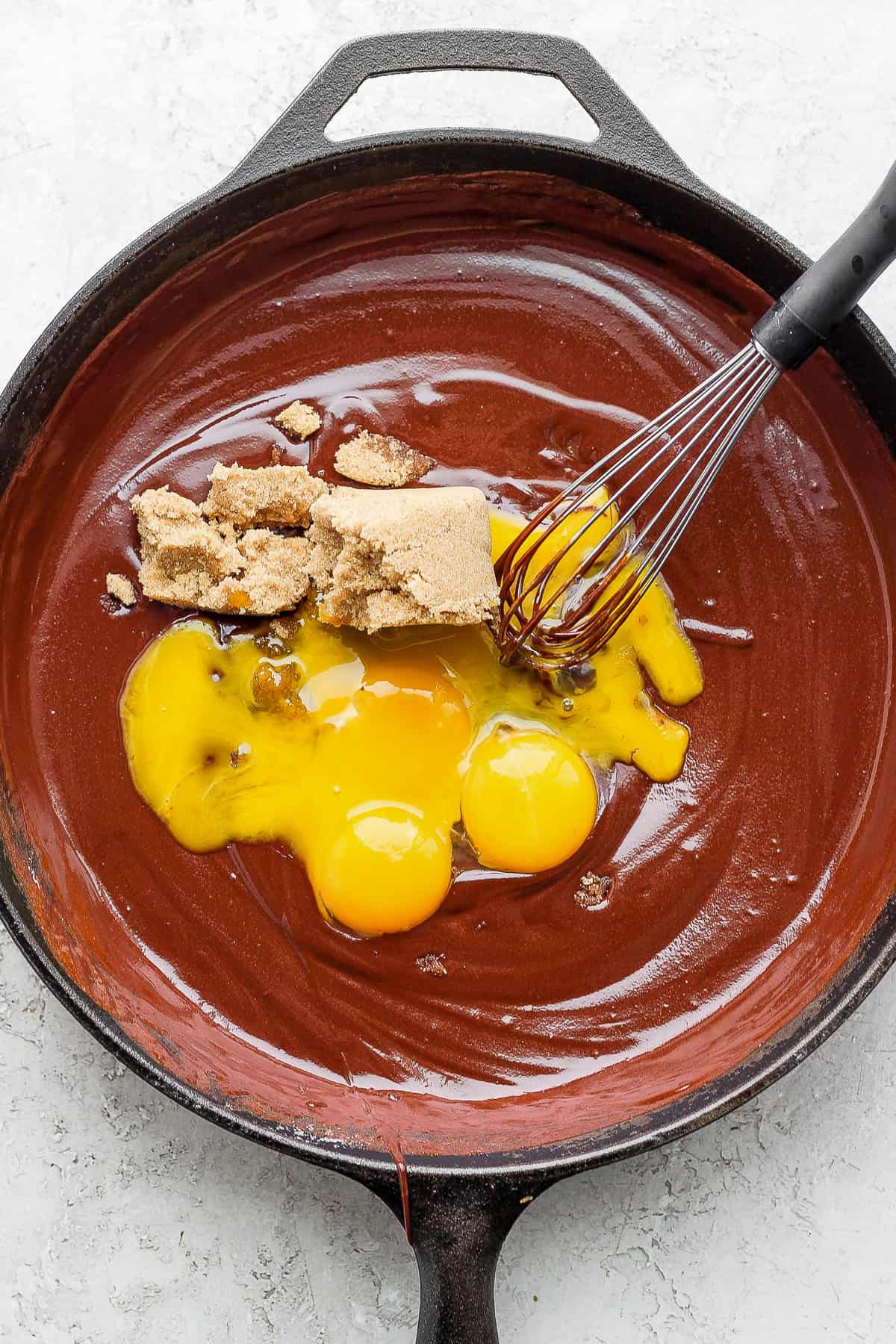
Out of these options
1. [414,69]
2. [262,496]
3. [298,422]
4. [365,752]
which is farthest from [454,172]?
[365,752]

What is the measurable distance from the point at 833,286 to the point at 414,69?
889 millimetres

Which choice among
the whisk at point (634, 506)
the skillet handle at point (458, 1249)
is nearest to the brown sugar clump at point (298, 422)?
the whisk at point (634, 506)

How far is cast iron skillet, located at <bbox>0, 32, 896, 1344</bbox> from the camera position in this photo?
196 cm

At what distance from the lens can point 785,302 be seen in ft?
6.35

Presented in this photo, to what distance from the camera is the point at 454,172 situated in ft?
7.18

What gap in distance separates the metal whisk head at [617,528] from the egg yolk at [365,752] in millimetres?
85

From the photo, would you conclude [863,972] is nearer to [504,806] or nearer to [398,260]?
[504,806]

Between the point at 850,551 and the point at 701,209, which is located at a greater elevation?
the point at 701,209

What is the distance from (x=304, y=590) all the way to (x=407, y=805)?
0.47 meters

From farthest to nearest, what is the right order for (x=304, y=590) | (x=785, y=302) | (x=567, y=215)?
(x=567, y=215) < (x=304, y=590) < (x=785, y=302)

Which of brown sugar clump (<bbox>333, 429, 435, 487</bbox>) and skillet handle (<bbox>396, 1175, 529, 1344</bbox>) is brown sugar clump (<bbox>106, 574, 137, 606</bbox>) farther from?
skillet handle (<bbox>396, 1175, 529, 1344</bbox>)

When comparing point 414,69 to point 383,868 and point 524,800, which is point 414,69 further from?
point 383,868

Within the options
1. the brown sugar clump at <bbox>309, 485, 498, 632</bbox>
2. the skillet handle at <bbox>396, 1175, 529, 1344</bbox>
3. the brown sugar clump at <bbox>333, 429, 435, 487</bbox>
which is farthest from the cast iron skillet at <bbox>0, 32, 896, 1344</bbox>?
the brown sugar clump at <bbox>309, 485, 498, 632</bbox>

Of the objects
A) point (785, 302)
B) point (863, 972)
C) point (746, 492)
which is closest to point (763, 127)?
point (785, 302)
